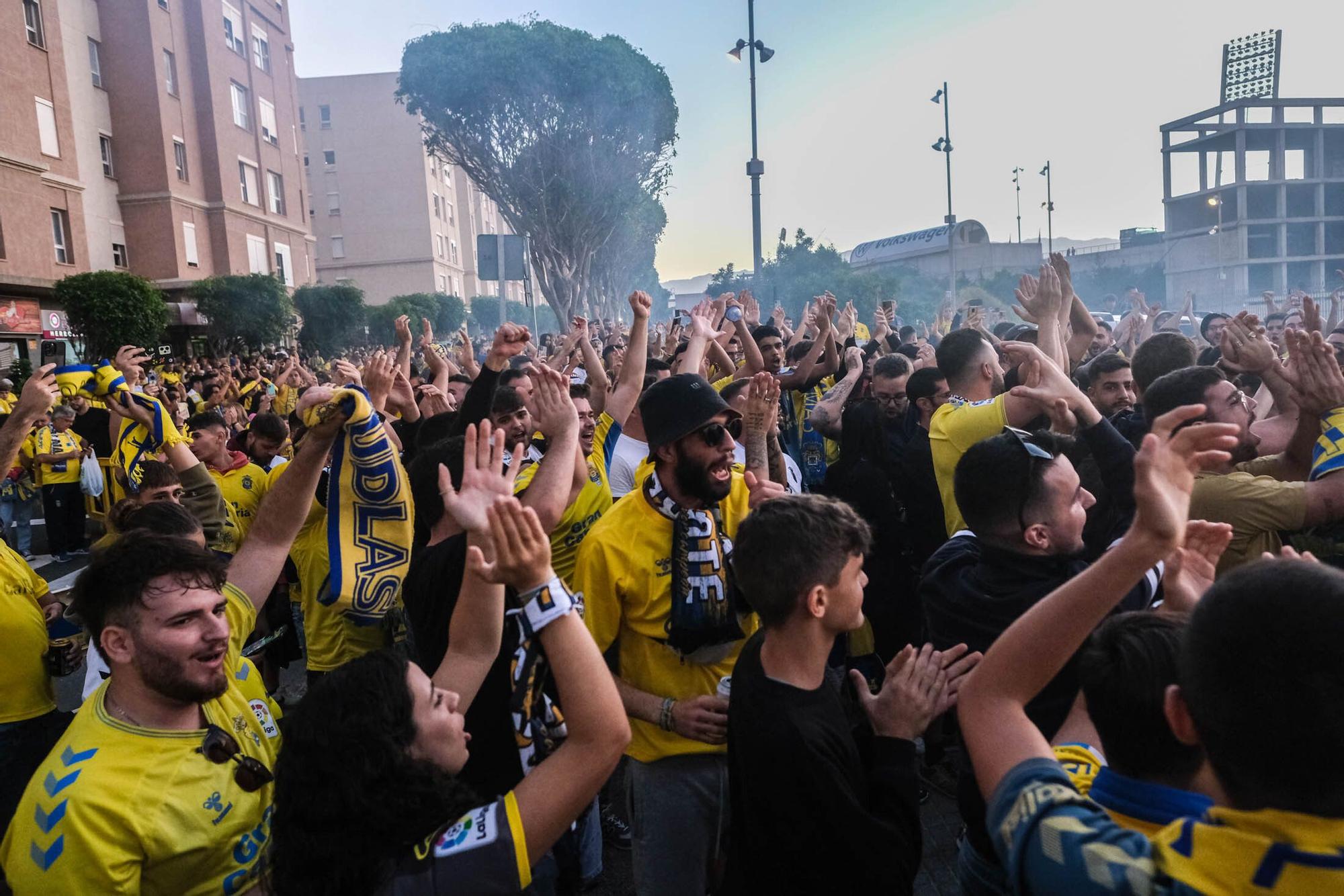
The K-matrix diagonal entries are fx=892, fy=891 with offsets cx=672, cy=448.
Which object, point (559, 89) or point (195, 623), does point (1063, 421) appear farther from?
point (559, 89)

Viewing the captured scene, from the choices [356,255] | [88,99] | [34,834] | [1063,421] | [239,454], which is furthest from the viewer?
[356,255]

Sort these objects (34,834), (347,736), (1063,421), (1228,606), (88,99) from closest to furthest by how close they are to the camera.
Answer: (1228,606) → (347,736) → (34,834) → (1063,421) → (88,99)

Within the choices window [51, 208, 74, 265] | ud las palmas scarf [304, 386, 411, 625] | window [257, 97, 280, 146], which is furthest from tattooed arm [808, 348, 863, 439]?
window [257, 97, 280, 146]

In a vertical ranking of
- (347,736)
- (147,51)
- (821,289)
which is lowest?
(347,736)

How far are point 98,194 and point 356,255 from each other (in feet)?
103

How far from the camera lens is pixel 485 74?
3681 cm

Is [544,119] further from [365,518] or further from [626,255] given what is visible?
[365,518]

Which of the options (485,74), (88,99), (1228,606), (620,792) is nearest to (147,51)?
(88,99)

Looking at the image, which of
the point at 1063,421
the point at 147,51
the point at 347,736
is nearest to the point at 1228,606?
the point at 347,736

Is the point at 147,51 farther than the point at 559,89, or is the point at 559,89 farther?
the point at 559,89

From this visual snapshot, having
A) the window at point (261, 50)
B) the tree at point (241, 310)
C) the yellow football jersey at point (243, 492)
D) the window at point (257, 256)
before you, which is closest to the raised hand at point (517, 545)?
the yellow football jersey at point (243, 492)

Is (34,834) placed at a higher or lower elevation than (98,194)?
lower

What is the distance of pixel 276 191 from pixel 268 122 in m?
3.38

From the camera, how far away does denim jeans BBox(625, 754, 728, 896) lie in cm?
285
